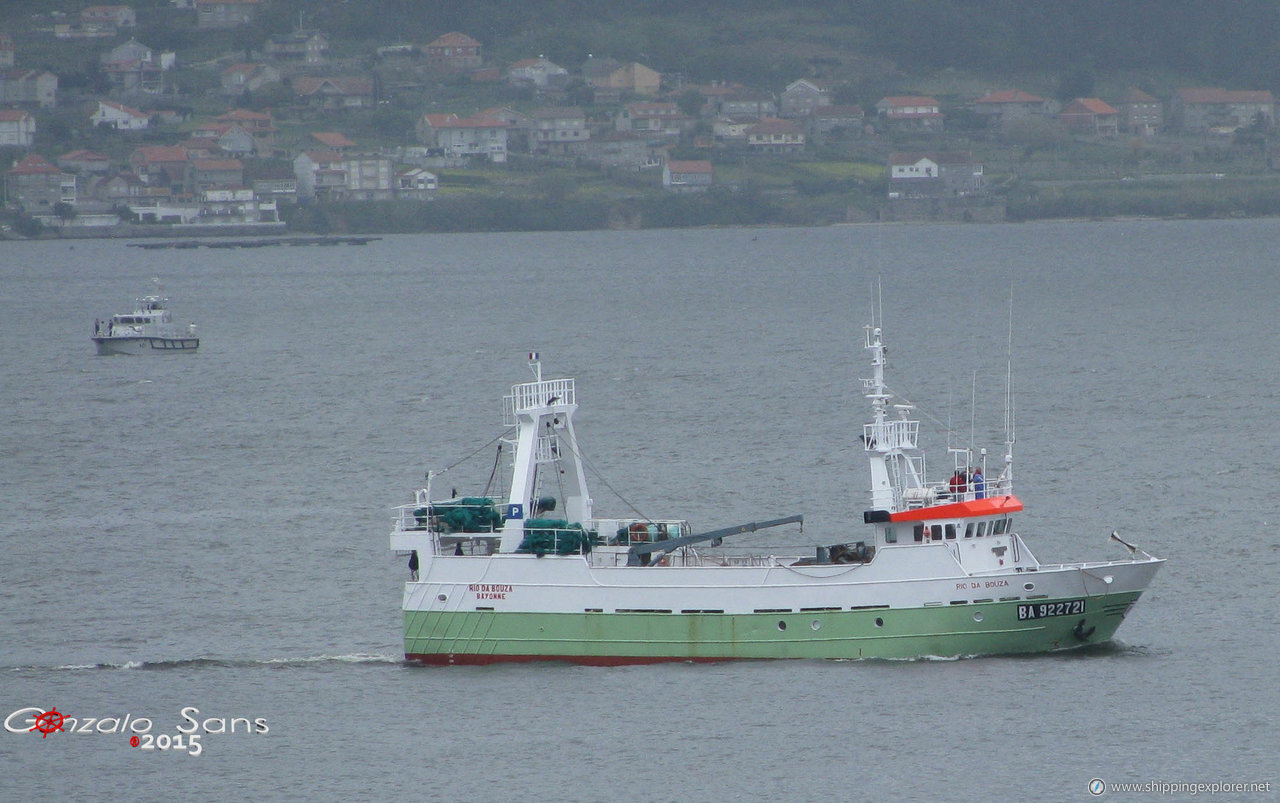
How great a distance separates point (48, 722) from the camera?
43.4 m

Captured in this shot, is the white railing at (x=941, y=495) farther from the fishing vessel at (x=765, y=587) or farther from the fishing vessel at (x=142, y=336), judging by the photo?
the fishing vessel at (x=142, y=336)

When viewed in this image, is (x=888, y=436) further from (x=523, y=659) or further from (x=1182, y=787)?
(x=1182, y=787)

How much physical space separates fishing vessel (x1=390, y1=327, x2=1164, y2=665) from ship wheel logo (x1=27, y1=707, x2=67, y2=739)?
794 centimetres

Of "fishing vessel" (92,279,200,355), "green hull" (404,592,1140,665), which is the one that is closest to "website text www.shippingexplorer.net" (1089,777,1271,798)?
"green hull" (404,592,1140,665)

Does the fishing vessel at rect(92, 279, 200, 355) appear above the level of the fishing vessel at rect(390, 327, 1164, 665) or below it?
below

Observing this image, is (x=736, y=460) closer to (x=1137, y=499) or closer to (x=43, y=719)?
(x=1137, y=499)

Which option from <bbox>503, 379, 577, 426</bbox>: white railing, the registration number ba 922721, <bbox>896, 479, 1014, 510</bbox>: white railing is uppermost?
<bbox>503, 379, 577, 426</bbox>: white railing

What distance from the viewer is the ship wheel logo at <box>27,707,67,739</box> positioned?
43.0 metres

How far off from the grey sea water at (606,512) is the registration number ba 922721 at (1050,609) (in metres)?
1.12

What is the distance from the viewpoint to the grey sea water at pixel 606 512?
40250 millimetres

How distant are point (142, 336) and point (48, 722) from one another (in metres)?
89.1

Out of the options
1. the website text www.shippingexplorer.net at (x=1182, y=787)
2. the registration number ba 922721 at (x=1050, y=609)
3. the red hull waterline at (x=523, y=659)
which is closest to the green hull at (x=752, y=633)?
the red hull waterline at (x=523, y=659)

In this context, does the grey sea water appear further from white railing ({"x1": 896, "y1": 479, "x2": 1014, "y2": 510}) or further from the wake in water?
white railing ({"x1": 896, "y1": 479, "x2": 1014, "y2": 510})

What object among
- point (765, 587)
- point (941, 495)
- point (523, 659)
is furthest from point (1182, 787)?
point (523, 659)
